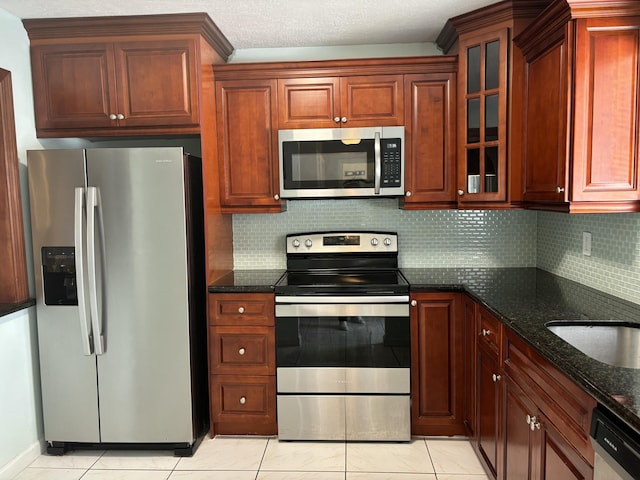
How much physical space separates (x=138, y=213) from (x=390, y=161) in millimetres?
1447

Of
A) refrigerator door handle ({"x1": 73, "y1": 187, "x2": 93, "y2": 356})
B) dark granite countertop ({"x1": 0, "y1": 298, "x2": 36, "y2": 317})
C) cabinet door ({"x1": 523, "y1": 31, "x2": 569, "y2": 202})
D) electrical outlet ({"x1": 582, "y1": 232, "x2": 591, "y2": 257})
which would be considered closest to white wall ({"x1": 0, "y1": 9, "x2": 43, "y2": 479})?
dark granite countertop ({"x1": 0, "y1": 298, "x2": 36, "y2": 317})

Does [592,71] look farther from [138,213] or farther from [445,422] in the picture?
[138,213]

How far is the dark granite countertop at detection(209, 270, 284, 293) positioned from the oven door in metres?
0.14

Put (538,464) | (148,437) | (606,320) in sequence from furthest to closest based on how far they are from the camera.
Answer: (148,437) → (606,320) → (538,464)

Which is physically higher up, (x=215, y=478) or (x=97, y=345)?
(x=97, y=345)

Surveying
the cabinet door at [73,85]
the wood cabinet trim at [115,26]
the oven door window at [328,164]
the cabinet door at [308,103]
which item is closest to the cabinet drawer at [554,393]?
the oven door window at [328,164]

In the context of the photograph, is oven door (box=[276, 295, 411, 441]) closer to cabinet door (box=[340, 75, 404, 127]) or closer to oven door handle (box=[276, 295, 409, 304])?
oven door handle (box=[276, 295, 409, 304])

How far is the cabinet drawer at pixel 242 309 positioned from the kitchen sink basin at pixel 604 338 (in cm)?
147

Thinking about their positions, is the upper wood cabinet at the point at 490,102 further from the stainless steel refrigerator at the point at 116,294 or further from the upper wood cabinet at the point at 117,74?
the stainless steel refrigerator at the point at 116,294

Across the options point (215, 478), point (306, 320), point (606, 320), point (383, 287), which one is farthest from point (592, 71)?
point (215, 478)

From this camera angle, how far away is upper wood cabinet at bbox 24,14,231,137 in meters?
2.57

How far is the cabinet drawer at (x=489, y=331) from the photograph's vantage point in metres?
2.06

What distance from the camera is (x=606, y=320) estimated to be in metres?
1.81

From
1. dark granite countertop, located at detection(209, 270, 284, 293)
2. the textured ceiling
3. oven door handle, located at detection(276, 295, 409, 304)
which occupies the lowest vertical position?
oven door handle, located at detection(276, 295, 409, 304)
